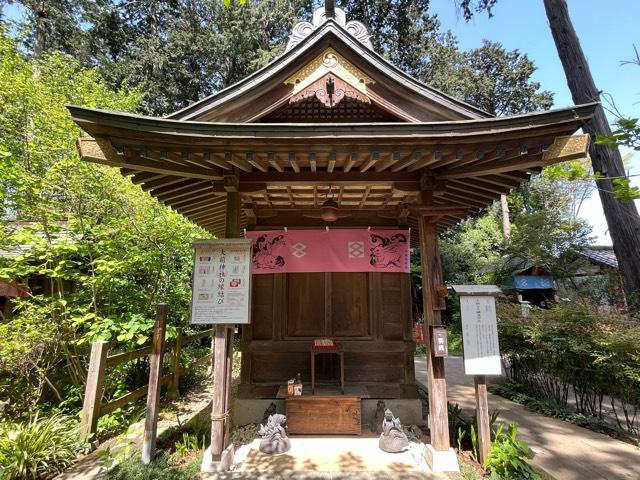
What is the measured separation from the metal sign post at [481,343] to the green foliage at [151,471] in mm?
3586

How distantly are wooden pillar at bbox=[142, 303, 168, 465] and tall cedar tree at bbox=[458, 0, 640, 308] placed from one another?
9.00m

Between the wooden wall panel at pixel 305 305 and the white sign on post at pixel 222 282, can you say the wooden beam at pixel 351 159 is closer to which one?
the white sign on post at pixel 222 282

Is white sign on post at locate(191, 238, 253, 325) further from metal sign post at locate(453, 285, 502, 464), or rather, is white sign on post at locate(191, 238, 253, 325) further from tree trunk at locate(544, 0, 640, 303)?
tree trunk at locate(544, 0, 640, 303)

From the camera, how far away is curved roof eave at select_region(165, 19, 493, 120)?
176 inches

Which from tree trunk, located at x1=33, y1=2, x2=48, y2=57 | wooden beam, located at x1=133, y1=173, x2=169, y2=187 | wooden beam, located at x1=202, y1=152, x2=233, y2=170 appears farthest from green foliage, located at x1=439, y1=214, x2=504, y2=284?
tree trunk, located at x1=33, y1=2, x2=48, y2=57

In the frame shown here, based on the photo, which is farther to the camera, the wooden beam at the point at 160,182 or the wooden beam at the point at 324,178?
Result: the wooden beam at the point at 160,182

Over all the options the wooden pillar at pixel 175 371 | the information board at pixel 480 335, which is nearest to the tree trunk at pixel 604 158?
the information board at pixel 480 335

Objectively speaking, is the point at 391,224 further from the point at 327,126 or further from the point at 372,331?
the point at 327,126

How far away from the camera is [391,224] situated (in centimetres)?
600

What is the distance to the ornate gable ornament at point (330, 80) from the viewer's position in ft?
15.0

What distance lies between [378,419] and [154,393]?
133 inches

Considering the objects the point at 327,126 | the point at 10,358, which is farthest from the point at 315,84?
the point at 10,358

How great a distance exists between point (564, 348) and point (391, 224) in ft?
13.2

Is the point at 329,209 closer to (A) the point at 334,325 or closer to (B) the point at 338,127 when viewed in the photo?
(B) the point at 338,127
